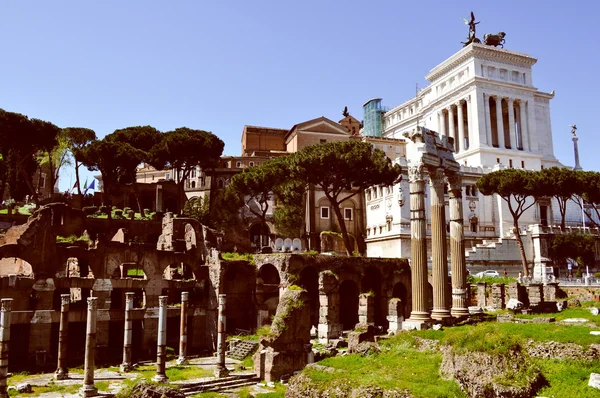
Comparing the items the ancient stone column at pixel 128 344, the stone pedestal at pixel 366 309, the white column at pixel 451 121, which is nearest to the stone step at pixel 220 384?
the ancient stone column at pixel 128 344

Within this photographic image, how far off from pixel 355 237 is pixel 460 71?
74.4ft

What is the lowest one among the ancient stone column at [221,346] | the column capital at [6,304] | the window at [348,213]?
the ancient stone column at [221,346]

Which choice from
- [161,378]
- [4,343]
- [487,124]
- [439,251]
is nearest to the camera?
[4,343]

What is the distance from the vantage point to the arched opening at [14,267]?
93.0 feet

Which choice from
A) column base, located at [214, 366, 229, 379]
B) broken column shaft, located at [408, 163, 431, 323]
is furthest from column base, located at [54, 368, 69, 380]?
broken column shaft, located at [408, 163, 431, 323]

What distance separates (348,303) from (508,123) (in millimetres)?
34401

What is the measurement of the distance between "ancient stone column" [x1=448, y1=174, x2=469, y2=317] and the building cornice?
1570 inches

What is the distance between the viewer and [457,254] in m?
19.2

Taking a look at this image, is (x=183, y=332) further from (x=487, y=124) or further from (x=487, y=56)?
(x=487, y=56)

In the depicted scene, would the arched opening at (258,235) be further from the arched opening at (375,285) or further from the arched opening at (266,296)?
the arched opening at (375,285)

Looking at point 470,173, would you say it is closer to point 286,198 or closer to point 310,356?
point 286,198

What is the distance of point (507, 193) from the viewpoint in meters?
39.3

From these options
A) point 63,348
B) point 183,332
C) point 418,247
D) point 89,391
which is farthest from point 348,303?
point 89,391

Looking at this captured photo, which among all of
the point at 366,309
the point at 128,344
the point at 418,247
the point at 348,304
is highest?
the point at 418,247
